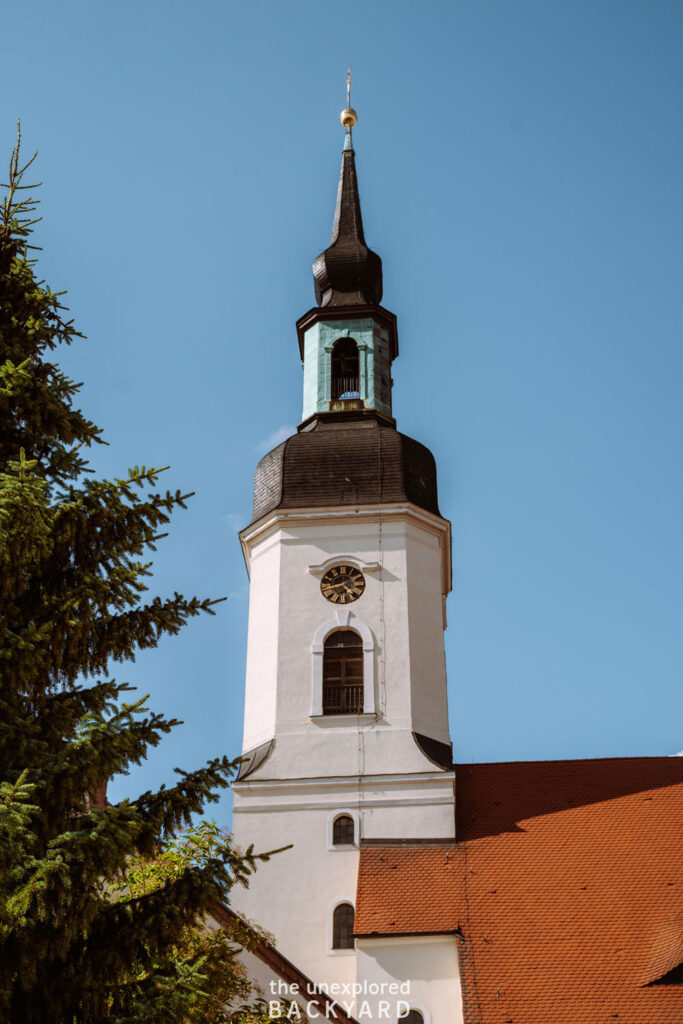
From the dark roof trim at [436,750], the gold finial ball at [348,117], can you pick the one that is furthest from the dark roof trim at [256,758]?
the gold finial ball at [348,117]

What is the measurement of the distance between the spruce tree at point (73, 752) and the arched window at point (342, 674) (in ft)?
43.4

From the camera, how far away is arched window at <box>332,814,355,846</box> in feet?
63.6

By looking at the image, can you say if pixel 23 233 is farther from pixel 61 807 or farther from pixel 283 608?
pixel 283 608

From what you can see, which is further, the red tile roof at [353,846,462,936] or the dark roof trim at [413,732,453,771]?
the dark roof trim at [413,732,453,771]

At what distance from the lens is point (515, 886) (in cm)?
1817

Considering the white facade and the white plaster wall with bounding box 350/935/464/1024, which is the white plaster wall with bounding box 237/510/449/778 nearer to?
the white facade

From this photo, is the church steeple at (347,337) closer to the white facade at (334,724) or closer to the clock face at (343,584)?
the white facade at (334,724)

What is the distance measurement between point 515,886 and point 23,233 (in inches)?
544

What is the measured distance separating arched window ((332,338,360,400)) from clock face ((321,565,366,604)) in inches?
199

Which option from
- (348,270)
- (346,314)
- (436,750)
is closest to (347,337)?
(346,314)

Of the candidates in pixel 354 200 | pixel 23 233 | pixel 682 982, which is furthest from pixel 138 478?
pixel 354 200

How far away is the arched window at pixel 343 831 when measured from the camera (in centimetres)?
1938

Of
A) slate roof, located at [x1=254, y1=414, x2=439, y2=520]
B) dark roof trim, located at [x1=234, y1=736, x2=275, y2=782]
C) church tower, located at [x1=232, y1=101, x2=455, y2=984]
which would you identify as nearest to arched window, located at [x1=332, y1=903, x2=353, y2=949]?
church tower, located at [x1=232, y1=101, x2=455, y2=984]

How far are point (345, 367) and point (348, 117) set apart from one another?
9285 mm
